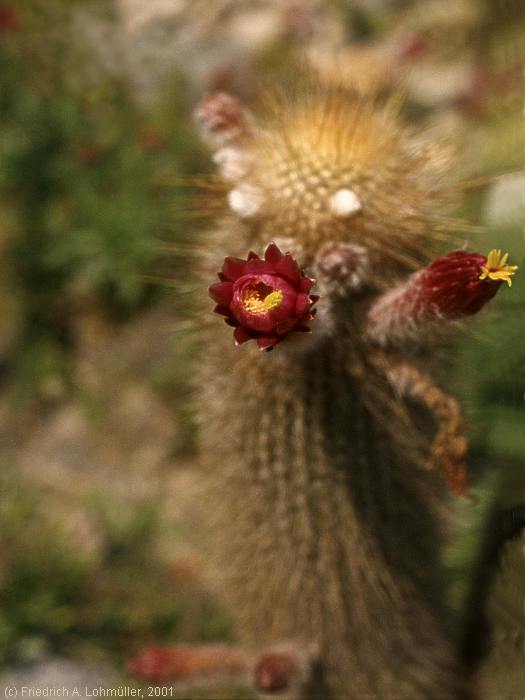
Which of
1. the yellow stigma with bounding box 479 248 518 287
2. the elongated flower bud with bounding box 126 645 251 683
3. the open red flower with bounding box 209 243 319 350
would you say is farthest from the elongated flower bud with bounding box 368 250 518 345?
the elongated flower bud with bounding box 126 645 251 683

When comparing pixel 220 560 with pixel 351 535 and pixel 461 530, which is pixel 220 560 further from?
pixel 461 530

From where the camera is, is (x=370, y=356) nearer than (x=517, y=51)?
Yes

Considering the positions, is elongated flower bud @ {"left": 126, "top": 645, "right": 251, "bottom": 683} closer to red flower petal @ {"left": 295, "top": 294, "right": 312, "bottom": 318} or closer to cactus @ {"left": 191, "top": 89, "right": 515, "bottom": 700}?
cactus @ {"left": 191, "top": 89, "right": 515, "bottom": 700}

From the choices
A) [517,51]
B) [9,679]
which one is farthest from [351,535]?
[517,51]

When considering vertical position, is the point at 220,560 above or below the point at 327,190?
below

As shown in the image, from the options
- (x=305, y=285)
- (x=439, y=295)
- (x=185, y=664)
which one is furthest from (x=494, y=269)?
(x=185, y=664)

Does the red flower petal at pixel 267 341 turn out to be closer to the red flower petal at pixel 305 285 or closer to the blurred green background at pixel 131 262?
the red flower petal at pixel 305 285

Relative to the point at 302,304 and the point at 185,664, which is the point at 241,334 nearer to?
the point at 302,304
